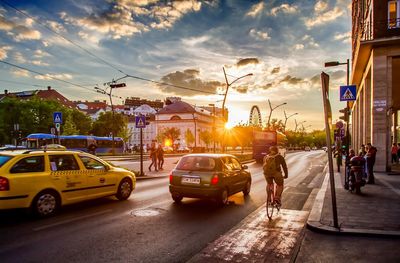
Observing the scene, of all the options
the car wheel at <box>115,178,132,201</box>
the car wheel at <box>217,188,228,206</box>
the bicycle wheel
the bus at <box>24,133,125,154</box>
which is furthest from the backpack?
the bus at <box>24,133,125,154</box>

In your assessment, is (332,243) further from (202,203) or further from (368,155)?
(368,155)

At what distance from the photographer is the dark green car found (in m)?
9.12

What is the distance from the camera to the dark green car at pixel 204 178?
29.9 ft

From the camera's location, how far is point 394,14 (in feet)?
64.3

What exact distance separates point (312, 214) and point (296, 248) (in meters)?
2.57

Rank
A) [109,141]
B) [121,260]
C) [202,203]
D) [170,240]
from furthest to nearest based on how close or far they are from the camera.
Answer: [109,141] → [202,203] → [170,240] → [121,260]

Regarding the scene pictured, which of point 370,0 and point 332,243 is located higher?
point 370,0

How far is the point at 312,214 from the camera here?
7.99 m

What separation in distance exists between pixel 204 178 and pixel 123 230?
3038mm

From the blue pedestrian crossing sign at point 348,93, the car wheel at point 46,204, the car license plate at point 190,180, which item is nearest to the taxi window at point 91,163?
the car wheel at point 46,204

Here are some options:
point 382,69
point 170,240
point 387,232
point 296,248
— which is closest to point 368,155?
point 382,69

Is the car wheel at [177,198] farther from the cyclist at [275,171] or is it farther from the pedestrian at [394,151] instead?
the pedestrian at [394,151]

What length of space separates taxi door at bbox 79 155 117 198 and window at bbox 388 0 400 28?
60.0ft

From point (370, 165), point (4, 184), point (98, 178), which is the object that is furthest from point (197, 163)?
point (370, 165)
